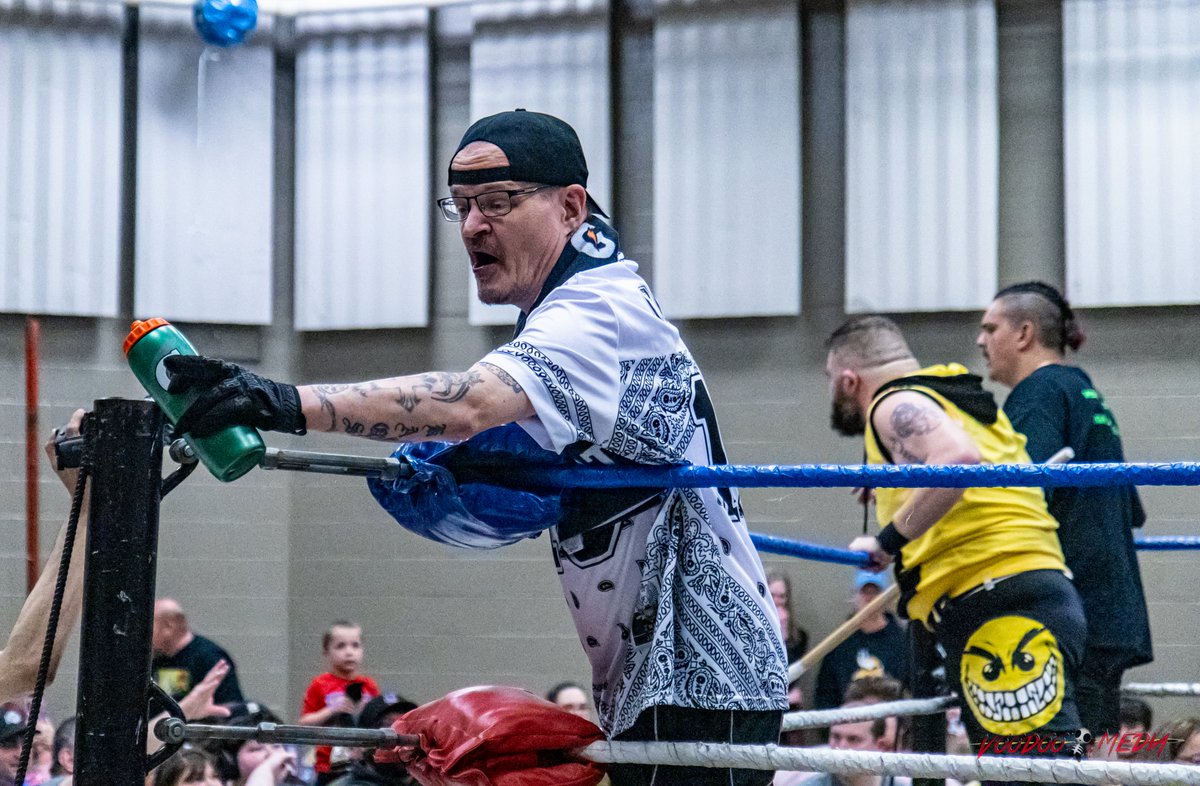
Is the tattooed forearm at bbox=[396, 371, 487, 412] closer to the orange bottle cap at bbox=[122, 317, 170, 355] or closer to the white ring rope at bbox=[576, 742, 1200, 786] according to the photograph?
the orange bottle cap at bbox=[122, 317, 170, 355]

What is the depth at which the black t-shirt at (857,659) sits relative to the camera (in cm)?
575

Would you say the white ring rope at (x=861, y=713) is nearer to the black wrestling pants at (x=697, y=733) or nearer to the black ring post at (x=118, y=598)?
the black wrestling pants at (x=697, y=733)

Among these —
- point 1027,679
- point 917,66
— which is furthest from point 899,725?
point 917,66

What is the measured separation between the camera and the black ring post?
4.84 feet

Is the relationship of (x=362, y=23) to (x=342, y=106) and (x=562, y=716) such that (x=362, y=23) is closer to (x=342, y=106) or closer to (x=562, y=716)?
(x=342, y=106)

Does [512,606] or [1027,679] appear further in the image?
[512,606]

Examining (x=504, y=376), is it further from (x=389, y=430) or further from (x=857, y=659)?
(x=857, y=659)

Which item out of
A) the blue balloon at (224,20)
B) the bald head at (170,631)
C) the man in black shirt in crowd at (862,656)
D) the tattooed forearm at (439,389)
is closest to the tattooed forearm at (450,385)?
the tattooed forearm at (439,389)

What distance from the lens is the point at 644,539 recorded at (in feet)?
6.00

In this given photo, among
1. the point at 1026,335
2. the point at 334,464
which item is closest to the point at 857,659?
the point at 1026,335

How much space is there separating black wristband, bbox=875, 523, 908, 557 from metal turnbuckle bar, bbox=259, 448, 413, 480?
53.8 inches

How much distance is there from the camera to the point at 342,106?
7.21 metres

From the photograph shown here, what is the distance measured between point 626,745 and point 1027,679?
51.1 inches

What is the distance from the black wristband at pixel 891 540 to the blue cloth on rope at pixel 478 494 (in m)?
1.29
